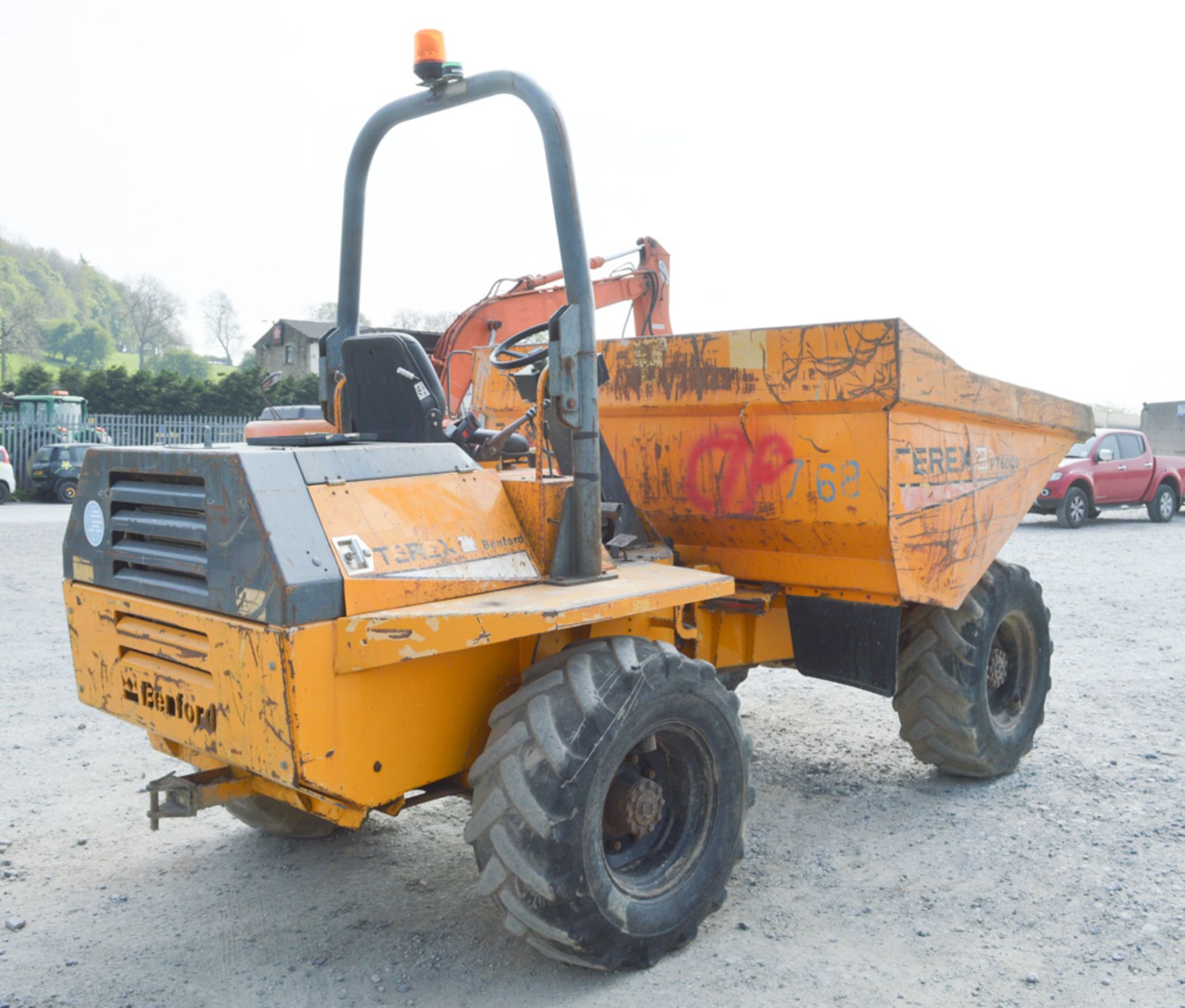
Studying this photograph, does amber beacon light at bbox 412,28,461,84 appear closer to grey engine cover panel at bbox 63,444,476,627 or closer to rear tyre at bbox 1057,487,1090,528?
grey engine cover panel at bbox 63,444,476,627

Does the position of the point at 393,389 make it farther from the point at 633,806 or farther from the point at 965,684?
the point at 965,684

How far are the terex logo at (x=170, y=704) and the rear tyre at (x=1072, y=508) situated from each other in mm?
16316

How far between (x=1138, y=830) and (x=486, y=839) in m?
2.93

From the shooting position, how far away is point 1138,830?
14.5 feet

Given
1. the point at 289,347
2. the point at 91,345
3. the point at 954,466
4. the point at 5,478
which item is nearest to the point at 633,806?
the point at 954,466

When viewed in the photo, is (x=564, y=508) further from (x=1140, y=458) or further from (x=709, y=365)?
(x=1140, y=458)

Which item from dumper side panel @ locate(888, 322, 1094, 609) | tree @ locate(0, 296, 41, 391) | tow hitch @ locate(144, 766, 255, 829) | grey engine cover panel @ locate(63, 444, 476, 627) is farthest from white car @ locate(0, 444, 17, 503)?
tree @ locate(0, 296, 41, 391)

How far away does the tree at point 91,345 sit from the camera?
8069cm

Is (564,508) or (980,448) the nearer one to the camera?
(564,508)

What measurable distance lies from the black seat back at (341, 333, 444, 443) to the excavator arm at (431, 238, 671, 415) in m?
5.49

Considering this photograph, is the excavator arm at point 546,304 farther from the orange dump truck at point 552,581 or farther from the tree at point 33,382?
the tree at point 33,382

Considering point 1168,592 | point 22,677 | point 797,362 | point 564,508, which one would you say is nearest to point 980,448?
point 797,362

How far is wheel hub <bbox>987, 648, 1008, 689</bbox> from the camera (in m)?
5.29

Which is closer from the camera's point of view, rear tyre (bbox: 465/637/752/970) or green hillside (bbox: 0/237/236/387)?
rear tyre (bbox: 465/637/752/970)
